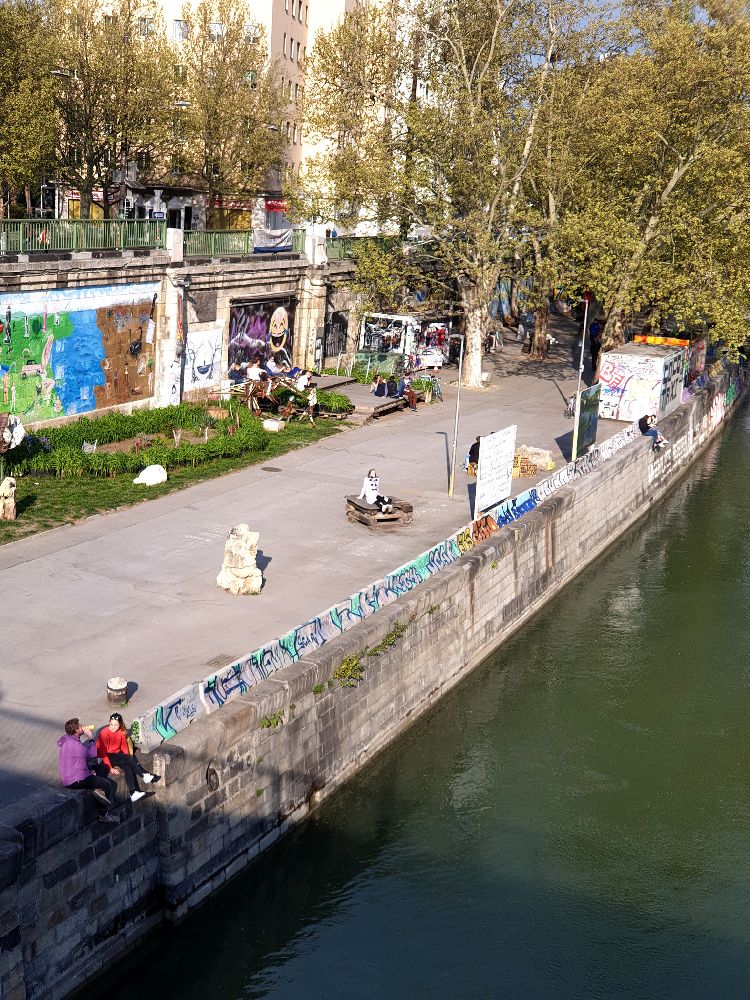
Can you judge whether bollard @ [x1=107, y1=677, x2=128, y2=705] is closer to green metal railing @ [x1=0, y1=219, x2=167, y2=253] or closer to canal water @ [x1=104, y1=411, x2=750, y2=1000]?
canal water @ [x1=104, y1=411, x2=750, y2=1000]

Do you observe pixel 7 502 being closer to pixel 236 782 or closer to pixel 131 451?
pixel 131 451

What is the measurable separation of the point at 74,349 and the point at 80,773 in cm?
2074

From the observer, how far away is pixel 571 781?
69.9 ft

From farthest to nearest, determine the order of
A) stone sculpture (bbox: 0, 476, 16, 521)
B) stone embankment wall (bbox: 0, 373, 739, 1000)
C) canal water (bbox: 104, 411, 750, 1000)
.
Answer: stone sculpture (bbox: 0, 476, 16, 521)
canal water (bbox: 104, 411, 750, 1000)
stone embankment wall (bbox: 0, 373, 739, 1000)

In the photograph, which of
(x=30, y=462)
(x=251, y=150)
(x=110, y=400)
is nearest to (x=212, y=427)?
(x=110, y=400)

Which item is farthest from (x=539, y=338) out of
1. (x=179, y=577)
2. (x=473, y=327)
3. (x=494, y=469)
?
(x=179, y=577)

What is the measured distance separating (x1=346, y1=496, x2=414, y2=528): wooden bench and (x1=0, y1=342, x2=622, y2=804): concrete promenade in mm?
285

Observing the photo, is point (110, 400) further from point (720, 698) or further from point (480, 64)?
point (480, 64)

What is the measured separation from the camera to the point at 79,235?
32469 millimetres

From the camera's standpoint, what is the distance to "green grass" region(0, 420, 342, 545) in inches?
1001

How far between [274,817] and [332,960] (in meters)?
2.49

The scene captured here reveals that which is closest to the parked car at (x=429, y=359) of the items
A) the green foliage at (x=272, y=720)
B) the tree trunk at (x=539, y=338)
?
the tree trunk at (x=539, y=338)

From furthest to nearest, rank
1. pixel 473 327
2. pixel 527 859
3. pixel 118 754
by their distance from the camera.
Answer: pixel 473 327 < pixel 527 859 < pixel 118 754

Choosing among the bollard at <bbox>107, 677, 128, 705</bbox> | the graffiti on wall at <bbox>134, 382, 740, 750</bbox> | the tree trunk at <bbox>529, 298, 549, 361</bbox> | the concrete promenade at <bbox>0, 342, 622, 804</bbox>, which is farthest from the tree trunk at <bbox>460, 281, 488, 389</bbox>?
the bollard at <bbox>107, 677, 128, 705</bbox>
